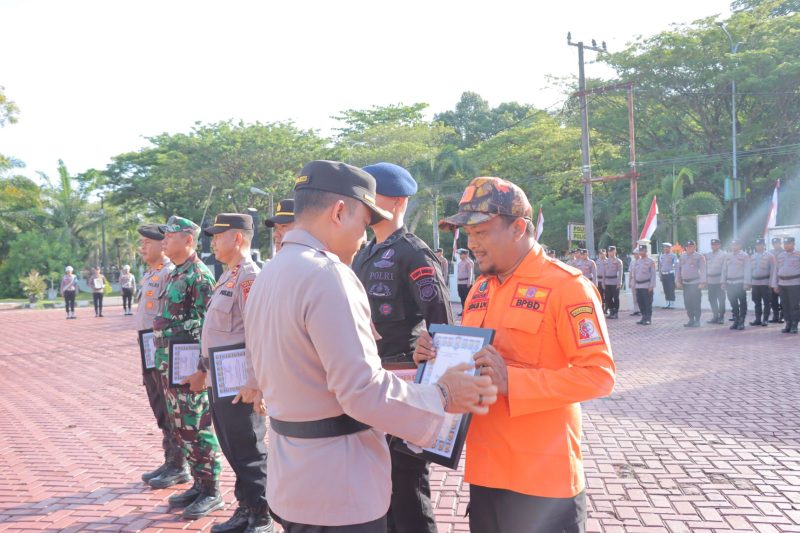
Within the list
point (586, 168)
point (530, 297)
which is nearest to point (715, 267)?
point (586, 168)

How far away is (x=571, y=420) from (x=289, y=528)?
41.1 inches

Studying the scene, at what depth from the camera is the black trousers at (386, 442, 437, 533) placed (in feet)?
9.34

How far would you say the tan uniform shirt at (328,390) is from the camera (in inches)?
74.8

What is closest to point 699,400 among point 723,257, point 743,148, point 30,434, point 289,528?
point 289,528

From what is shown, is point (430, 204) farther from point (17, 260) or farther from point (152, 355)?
point (152, 355)

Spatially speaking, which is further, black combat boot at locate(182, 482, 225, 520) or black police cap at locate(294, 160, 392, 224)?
black combat boot at locate(182, 482, 225, 520)

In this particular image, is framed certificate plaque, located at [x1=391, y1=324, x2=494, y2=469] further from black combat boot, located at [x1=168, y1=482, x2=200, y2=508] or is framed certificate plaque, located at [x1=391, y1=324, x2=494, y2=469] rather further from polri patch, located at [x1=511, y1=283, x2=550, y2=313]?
black combat boot, located at [x1=168, y1=482, x2=200, y2=508]

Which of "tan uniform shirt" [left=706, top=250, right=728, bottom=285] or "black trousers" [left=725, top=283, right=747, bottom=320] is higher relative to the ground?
"tan uniform shirt" [left=706, top=250, right=728, bottom=285]

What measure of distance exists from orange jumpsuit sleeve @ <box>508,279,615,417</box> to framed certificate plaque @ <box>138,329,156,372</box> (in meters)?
3.60

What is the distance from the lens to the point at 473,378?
2057 millimetres

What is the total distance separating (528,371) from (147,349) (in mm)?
3701

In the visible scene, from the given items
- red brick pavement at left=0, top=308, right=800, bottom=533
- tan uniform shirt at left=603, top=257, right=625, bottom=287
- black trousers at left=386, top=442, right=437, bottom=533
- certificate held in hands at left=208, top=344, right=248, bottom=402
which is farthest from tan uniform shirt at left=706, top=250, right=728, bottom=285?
black trousers at left=386, top=442, right=437, bottom=533

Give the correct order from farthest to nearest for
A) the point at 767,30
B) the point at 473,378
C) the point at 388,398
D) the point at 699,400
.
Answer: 1. the point at 767,30
2. the point at 699,400
3. the point at 473,378
4. the point at 388,398

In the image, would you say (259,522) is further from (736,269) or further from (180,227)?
(736,269)
